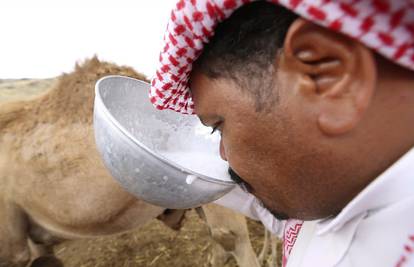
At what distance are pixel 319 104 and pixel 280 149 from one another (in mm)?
82

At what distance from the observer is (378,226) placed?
0.55m

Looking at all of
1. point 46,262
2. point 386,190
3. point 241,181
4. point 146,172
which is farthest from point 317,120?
point 46,262

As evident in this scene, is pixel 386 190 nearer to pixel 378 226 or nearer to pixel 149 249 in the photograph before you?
pixel 378 226

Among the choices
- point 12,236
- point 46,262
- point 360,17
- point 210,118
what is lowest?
point 46,262

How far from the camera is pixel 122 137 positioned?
848 mm

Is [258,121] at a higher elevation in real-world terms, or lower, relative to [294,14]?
lower

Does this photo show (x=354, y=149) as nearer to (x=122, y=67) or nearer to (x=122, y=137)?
(x=122, y=137)

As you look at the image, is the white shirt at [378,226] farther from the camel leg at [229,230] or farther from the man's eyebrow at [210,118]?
the camel leg at [229,230]

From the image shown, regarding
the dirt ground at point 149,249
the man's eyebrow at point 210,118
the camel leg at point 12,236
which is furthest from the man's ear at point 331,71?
the dirt ground at point 149,249

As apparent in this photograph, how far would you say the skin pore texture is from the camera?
0.46 metres

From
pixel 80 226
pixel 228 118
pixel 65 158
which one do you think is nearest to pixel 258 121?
pixel 228 118

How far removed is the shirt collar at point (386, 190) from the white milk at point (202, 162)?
408mm

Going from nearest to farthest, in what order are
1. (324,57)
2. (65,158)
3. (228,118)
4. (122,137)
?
(324,57) → (228,118) → (122,137) → (65,158)

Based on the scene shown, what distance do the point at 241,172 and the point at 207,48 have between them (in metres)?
0.17
